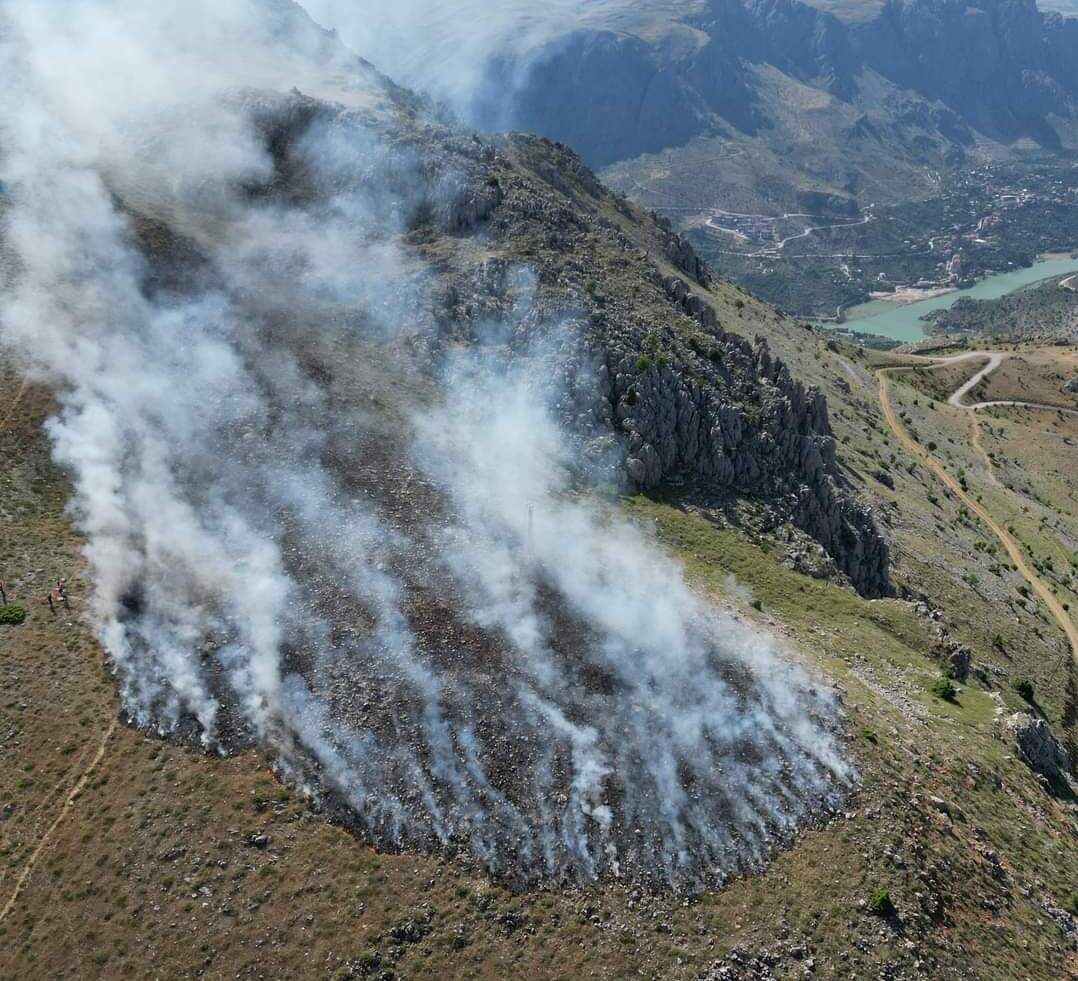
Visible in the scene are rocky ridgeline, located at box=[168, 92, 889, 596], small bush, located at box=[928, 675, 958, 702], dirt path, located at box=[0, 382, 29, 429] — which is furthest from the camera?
rocky ridgeline, located at box=[168, 92, 889, 596]

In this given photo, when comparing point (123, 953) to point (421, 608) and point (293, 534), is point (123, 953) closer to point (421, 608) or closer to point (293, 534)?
point (421, 608)

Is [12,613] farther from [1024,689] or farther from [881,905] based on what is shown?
[1024,689]

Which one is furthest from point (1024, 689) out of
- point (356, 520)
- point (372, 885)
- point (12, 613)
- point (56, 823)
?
point (12, 613)

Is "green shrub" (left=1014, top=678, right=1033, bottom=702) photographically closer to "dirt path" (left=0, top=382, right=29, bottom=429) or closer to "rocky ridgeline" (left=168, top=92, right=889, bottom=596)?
"rocky ridgeline" (left=168, top=92, right=889, bottom=596)

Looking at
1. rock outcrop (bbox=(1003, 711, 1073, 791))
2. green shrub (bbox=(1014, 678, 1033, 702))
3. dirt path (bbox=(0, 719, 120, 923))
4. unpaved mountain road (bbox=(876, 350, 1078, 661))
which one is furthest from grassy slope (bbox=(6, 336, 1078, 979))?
unpaved mountain road (bbox=(876, 350, 1078, 661))

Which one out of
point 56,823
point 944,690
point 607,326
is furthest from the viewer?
point 607,326

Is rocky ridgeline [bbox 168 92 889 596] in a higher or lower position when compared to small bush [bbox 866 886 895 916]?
higher

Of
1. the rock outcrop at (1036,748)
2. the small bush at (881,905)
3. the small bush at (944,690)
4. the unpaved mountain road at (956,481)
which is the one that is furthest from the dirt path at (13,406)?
the unpaved mountain road at (956,481)
